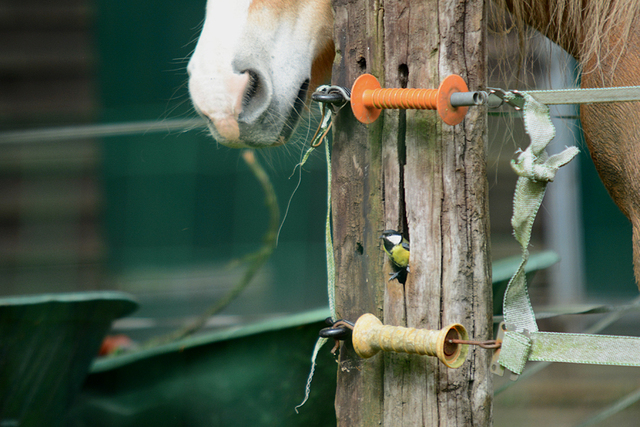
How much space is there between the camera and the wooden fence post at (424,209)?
632mm

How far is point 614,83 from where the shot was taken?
80cm

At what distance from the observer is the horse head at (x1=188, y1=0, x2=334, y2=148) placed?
0.85 meters

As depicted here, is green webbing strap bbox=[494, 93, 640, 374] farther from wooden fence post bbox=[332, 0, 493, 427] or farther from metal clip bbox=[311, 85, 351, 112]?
metal clip bbox=[311, 85, 351, 112]

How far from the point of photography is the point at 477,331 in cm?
64

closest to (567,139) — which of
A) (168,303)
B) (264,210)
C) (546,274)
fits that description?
(546,274)

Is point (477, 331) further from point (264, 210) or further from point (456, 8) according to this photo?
point (264, 210)

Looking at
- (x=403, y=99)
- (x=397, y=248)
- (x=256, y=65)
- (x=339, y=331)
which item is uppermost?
(x=256, y=65)

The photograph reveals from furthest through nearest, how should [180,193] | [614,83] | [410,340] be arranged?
[180,193] → [614,83] → [410,340]

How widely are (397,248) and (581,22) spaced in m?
0.56

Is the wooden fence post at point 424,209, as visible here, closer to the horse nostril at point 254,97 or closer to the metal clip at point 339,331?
the metal clip at point 339,331

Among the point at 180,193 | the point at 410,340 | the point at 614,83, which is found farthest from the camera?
the point at 180,193

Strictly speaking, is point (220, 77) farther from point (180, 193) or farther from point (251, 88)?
point (180, 193)

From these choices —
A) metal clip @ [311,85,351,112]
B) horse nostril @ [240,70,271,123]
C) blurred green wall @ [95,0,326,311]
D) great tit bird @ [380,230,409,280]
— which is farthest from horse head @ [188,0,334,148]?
blurred green wall @ [95,0,326,311]

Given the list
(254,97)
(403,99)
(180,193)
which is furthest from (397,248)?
(180,193)
